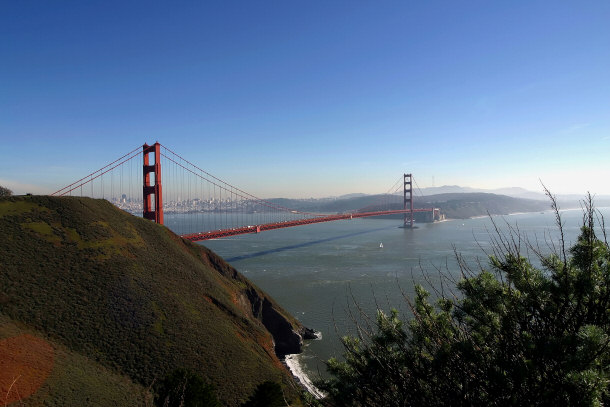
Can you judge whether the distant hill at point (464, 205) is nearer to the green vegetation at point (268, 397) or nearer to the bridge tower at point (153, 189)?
the bridge tower at point (153, 189)

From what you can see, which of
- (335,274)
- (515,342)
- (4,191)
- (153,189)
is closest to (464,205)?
(335,274)

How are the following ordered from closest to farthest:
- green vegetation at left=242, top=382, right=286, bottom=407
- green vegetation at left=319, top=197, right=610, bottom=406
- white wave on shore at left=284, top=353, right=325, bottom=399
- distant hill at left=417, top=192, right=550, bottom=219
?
green vegetation at left=319, top=197, right=610, bottom=406
green vegetation at left=242, top=382, right=286, bottom=407
white wave on shore at left=284, top=353, right=325, bottom=399
distant hill at left=417, top=192, right=550, bottom=219

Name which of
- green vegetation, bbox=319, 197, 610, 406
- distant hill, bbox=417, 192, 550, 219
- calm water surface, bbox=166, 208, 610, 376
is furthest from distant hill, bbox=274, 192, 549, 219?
green vegetation, bbox=319, 197, 610, 406

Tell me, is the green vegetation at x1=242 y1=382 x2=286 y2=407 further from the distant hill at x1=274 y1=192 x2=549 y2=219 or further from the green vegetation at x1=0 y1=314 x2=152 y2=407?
the distant hill at x1=274 y1=192 x2=549 y2=219

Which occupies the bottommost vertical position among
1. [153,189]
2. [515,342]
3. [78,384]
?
[78,384]

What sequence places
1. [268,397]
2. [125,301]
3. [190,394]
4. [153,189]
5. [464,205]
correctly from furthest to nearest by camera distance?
[464,205] < [153,189] < [125,301] < [268,397] < [190,394]

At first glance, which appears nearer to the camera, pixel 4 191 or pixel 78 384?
pixel 78 384

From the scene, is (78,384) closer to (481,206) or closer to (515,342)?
(515,342)
